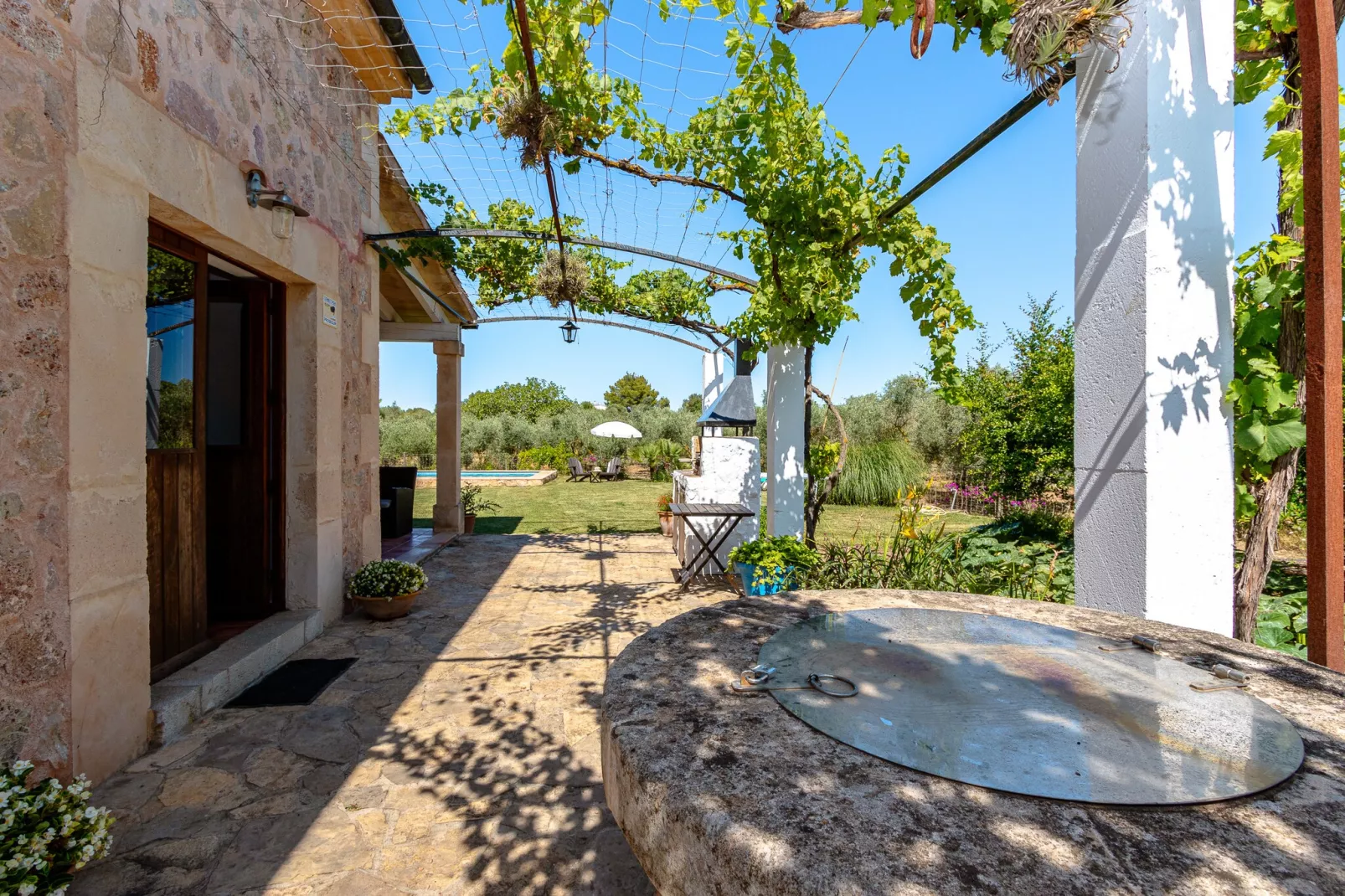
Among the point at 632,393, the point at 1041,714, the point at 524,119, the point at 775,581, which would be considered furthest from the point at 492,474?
the point at 632,393

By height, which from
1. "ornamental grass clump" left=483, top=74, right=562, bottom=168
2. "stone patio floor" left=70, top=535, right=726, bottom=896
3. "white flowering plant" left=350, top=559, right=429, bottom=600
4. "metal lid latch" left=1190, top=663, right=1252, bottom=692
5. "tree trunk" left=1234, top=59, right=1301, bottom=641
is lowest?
"stone patio floor" left=70, top=535, right=726, bottom=896

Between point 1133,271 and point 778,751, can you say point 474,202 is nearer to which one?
point 1133,271

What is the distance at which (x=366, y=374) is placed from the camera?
17.3ft

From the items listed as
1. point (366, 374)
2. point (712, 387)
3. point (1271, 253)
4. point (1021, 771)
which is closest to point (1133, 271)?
point (1271, 253)

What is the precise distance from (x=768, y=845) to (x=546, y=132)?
4.10 meters

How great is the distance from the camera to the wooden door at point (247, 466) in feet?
13.8

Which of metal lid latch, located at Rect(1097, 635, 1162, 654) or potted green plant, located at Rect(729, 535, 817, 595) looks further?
potted green plant, located at Rect(729, 535, 817, 595)

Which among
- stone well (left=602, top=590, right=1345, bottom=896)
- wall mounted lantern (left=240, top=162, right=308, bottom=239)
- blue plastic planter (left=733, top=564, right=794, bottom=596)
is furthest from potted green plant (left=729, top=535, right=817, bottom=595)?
wall mounted lantern (left=240, top=162, right=308, bottom=239)

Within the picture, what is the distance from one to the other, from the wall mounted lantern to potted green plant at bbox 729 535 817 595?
3.97 meters

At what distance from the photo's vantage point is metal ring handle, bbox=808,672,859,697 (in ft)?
4.55

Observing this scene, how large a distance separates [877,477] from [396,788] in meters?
11.3

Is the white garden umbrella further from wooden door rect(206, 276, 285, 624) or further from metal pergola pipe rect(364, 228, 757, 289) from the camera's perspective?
wooden door rect(206, 276, 285, 624)

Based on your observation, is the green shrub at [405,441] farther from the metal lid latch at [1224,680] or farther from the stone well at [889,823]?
the metal lid latch at [1224,680]

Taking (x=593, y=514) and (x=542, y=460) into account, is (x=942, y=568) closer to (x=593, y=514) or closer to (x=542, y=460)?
(x=593, y=514)
